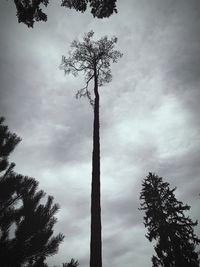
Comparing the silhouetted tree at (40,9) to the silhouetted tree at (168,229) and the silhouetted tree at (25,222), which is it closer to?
the silhouetted tree at (25,222)

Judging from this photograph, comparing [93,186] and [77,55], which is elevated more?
[77,55]

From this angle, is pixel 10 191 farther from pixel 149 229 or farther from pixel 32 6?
pixel 149 229

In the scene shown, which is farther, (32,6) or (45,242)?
(45,242)

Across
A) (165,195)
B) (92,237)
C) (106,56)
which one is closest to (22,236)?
(92,237)

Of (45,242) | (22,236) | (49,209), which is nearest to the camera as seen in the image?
Answer: (22,236)

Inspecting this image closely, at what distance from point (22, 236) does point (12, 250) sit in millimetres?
619

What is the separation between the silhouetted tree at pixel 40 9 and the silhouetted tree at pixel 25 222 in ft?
17.6

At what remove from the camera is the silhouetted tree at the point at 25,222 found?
6.96 m

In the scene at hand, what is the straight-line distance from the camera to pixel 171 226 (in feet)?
60.1

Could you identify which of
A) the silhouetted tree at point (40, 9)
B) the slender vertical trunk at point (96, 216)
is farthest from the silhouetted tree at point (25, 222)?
the silhouetted tree at point (40, 9)

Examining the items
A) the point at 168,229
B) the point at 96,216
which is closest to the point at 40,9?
the point at 96,216

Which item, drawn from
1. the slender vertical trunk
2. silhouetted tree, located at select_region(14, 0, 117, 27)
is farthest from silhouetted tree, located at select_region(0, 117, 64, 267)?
silhouetted tree, located at select_region(14, 0, 117, 27)

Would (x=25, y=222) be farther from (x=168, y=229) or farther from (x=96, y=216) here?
(x=168, y=229)

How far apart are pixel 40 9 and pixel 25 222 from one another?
7016 millimetres
